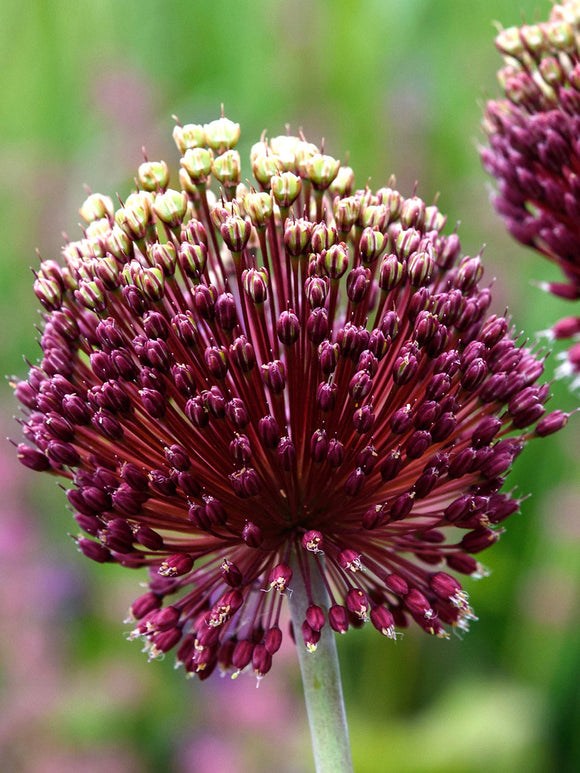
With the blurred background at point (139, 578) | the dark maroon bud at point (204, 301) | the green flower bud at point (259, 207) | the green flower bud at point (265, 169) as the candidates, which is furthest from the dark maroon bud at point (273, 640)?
the blurred background at point (139, 578)

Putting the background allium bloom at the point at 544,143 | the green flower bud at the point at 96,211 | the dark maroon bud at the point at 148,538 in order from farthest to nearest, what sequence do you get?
1. the background allium bloom at the point at 544,143
2. the green flower bud at the point at 96,211
3. the dark maroon bud at the point at 148,538

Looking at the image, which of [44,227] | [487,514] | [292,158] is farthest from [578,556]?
[44,227]

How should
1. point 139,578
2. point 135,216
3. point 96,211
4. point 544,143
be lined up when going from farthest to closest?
point 139,578 < point 544,143 < point 96,211 < point 135,216

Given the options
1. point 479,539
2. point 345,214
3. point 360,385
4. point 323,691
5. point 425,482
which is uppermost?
point 345,214

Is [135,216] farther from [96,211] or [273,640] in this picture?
[273,640]

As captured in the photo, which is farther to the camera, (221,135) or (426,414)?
(221,135)

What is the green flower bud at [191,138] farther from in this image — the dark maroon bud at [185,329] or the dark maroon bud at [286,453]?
the dark maroon bud at [286,453]

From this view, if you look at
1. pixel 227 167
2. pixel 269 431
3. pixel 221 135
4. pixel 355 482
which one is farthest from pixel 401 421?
pixel 221 135

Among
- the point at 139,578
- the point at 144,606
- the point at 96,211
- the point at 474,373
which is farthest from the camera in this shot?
the point at 139,578
